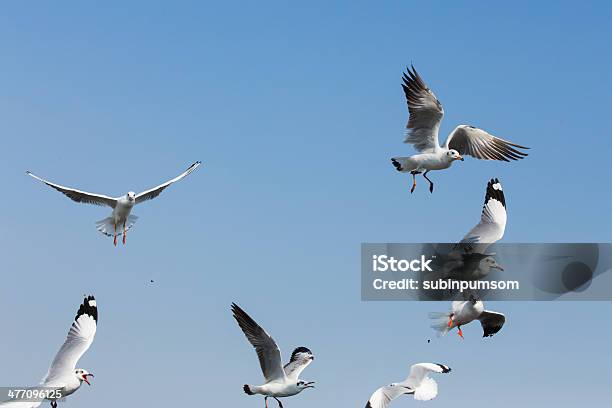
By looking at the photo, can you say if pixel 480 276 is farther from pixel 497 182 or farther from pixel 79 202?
pixel 79 202

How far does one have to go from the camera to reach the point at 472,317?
17.8 meters

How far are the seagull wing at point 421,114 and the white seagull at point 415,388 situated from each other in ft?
10.6

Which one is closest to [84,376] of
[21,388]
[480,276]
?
[21,388]

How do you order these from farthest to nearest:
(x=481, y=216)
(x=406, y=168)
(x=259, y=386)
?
1. (x=481, y=216)
2. (x=406, y=168)
3. (x=259, y=386)

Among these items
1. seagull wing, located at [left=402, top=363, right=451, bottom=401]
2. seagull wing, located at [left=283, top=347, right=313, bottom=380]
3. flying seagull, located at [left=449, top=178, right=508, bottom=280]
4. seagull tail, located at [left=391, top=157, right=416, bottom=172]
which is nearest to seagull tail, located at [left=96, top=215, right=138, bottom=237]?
seagull wing, located at [left=283, top=347, right=313, bottom=380]

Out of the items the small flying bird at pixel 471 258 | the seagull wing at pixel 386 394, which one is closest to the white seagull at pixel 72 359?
the seagull wing at pixel 386 394

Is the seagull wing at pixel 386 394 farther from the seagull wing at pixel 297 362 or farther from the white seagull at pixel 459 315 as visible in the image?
the white seagull at pixel 459 315

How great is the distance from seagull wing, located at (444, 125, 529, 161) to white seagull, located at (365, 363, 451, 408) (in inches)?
141

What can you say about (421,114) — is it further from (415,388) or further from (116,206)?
(116,206)

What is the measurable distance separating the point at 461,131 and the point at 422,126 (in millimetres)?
952

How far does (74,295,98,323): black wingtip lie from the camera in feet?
61.5

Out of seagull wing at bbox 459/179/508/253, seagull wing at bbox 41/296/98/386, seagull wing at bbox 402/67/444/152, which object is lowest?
seagull wing at bbox 41/296/98/386

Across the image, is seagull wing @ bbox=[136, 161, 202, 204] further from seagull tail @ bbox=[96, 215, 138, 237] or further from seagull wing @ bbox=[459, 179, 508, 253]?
seagull wing @ bbox=[459, 179, 508, 253]

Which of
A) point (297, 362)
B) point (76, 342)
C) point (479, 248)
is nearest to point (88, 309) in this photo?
point (76, 342)
